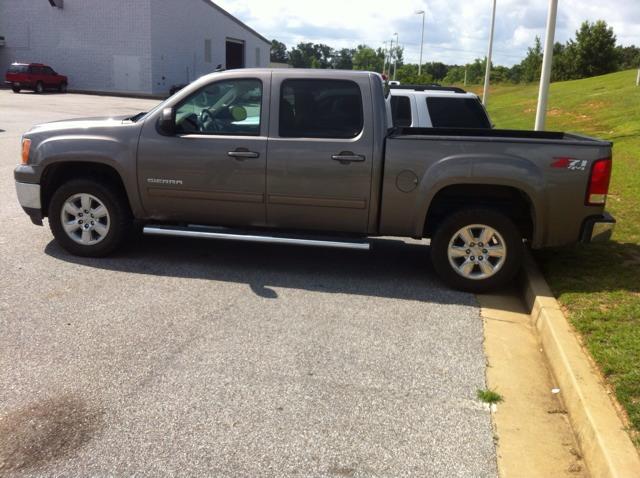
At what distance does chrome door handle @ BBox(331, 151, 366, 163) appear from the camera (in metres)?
5.67

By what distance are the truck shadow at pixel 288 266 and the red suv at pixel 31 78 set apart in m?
36.8

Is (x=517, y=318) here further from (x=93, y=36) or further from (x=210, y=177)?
(x=93, y=36)

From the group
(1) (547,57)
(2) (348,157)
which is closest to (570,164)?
(2) (348,157)

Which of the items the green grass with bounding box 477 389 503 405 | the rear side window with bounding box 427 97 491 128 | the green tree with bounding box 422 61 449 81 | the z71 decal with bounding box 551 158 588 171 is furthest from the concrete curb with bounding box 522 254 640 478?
the green tree with bounding box 422 61 449 81

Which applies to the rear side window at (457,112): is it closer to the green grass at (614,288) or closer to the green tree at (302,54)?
the green grass at (614,288)

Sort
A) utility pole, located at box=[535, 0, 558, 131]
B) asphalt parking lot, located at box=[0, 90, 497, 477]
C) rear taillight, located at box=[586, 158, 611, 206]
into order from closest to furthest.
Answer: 1. asphalt parking lot, located at box=[0, 90, 497, 477]
2. rear taillight, located at box=[586, 158, 611, 206]
3. utility pole, located at box=[535, 0, 558, 131]

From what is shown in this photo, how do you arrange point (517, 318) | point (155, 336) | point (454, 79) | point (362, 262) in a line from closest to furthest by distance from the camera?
1. point (155, 336)
2. point (517, 318)
3. point (362, 262)
4. point (454, 79)

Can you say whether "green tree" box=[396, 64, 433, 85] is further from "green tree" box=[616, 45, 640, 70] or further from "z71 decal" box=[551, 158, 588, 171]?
"z71 decal" box=[551, 158, 588, 171]

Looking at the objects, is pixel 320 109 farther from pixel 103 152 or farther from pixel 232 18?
pixel 232 18

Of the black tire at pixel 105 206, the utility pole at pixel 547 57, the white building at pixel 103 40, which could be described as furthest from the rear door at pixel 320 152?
the white building at pixel 103 40

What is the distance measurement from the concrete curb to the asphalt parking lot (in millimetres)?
498

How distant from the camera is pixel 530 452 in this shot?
3.36 meters

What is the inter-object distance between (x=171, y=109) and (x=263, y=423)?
3.53m

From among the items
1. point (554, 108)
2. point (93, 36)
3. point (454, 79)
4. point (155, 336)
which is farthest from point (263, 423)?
point (454, 79)
